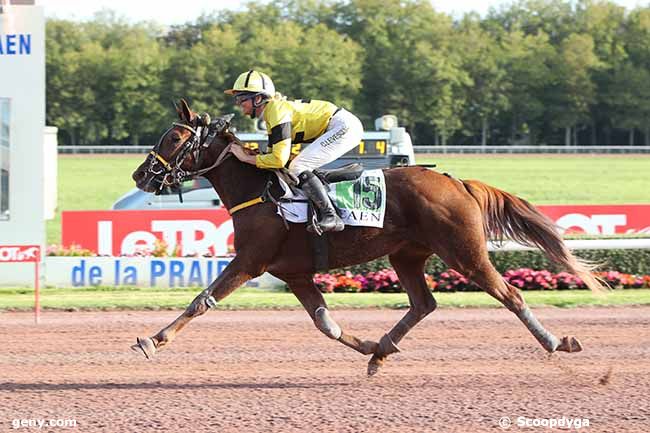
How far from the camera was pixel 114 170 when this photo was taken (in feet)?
128

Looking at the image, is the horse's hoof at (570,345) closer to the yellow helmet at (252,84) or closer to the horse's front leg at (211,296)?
the horse's front leg at (211,296)

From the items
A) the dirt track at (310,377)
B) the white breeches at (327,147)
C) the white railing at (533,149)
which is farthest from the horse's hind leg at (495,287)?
the white railing at (533,149)

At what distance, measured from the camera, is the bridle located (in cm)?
741

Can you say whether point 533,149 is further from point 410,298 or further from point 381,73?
point 410,298

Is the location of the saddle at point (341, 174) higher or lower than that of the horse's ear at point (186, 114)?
lower

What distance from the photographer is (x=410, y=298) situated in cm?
762

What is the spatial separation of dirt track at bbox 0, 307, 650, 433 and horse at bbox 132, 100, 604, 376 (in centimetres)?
46

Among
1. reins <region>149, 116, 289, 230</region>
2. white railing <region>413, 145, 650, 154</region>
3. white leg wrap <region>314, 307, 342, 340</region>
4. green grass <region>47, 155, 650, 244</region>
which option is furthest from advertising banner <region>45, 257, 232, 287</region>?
white railing <region>413, 145, 650, 154</region>

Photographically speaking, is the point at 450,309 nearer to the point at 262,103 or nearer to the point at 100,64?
the point at 262,103

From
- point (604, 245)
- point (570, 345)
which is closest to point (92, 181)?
point (604, 245)

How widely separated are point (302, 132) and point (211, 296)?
53.4 inches

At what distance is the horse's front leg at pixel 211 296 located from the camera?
6895mm

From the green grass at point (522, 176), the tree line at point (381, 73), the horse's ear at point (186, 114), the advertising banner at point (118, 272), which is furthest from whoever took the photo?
A: the tree line at point (381, 73)

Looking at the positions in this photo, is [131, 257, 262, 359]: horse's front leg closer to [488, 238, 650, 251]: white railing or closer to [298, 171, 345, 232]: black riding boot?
[298, 171, 345, 232]: black riding boot
